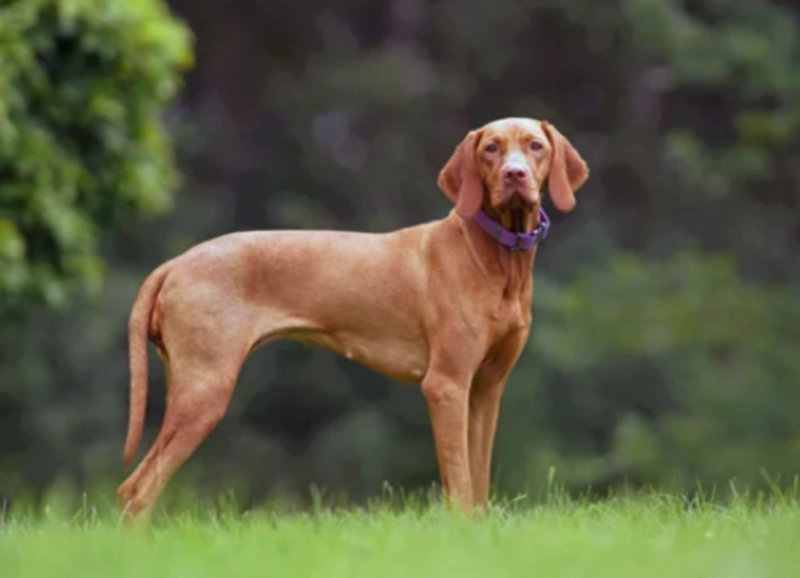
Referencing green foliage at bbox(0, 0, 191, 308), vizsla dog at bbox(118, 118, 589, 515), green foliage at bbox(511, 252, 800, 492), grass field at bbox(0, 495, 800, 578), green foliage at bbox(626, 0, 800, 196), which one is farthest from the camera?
green foliage at bbox(626, 0, 800, 196)

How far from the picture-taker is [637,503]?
741cm

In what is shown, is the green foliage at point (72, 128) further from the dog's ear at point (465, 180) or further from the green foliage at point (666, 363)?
the green foliage at point (666, 363)

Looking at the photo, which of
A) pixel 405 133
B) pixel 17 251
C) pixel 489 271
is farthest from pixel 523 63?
pixel 489 271

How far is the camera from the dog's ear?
730 centimetres

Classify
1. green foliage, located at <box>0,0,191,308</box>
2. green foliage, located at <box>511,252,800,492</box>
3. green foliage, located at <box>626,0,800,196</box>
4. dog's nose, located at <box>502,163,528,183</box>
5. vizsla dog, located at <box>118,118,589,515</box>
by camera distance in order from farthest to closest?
green foliage, located at <box>626,0,800,196</box>, green foliage, located at <box>511,252,800,492</box>, green foliage, located at <box>0,0,191,308</box>, vizsla dog, located at <box>118,118,589,515</box>, dog's nose, located at <box>502,163,528,183</box>

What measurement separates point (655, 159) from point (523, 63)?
2162 millimetres

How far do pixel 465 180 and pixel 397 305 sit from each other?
0.62 metres

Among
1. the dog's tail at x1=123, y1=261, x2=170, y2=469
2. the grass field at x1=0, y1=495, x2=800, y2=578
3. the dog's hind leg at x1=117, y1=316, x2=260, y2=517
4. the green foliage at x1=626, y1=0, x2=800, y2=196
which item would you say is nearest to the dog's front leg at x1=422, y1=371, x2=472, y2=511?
the grass field at x1=0, y1=495, x2=800, y2=578

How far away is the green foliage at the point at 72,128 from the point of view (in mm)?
10695

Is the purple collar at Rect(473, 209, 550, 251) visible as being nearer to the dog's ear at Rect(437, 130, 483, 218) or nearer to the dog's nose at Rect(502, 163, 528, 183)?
the dog's ear at Rect(437, 130, 483, 218)

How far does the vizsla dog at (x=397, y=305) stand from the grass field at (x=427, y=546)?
44 centimetres

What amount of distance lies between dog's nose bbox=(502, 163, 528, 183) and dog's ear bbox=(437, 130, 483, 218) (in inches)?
10.9

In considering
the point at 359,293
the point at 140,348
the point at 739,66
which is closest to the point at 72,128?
the point at 140,348

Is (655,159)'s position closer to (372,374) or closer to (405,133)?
(405,133)
